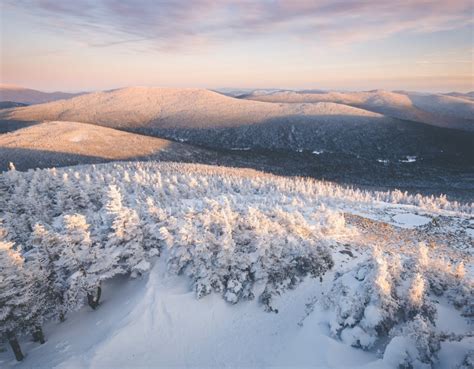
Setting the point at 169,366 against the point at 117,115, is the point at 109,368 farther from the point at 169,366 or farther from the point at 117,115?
the point at 117,115

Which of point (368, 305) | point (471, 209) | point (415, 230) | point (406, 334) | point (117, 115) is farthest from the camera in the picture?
point (117, 115)

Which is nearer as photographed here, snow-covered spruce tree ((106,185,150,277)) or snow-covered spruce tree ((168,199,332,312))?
snow-covered spruce tree ((168,199,332,312))

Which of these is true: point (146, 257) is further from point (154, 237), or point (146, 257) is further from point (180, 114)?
point (180, 114)

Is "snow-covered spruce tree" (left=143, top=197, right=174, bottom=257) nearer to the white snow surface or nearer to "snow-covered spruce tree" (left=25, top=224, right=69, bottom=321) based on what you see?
"snow-covered spruce tree" (left=25, top=224, right=69, bottom=321)

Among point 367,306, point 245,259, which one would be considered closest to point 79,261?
point 245,259

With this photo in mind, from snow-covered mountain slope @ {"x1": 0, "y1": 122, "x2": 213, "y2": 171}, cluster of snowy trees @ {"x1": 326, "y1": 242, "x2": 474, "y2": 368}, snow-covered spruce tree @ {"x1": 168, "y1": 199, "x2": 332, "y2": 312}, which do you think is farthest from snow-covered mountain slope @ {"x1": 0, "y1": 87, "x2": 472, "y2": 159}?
cluster of snowy trees @ {"x1": 326, "y1": 242, "x2": 474, "y2": 368}

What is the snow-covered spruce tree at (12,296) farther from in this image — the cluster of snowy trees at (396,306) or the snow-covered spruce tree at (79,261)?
the cluster of snowy trees at (396,306)

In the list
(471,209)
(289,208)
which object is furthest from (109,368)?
(471,209)
